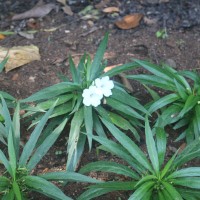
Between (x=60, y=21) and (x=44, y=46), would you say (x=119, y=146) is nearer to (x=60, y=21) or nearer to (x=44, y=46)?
(x=44, y=46)

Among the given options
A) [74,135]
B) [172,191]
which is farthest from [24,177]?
[172,191]

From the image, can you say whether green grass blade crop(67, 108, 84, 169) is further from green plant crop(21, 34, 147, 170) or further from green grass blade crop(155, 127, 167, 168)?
green grass blade crop(155, 127, 167, 168)

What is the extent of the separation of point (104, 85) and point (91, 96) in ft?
0.46

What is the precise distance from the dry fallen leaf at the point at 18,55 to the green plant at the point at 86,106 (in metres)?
0.74

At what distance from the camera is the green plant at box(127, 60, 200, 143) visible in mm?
3680

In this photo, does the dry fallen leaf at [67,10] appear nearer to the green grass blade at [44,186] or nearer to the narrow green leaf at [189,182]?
the green grass blade at [44,186]

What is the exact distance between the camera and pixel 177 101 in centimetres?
386

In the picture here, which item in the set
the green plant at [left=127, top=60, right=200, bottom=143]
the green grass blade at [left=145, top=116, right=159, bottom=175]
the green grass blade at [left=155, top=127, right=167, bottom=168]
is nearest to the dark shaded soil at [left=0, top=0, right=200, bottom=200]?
the green plant at [left=127, top=60, right=200, bottom=143]

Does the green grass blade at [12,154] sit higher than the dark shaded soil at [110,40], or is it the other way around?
the dark shaded soil at [110,40]

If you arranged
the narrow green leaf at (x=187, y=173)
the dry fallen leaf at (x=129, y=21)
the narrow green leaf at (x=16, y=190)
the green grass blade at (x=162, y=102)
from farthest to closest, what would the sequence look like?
the dry fallen leaf at (x=129, y=21), the green grass blade at (x=162, y=102), the narrow green leaf at (x=187, y=173), the narrow green leaf at (x=16, y=190)

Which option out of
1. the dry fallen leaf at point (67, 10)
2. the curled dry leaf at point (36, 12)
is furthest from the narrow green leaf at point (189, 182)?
the curled dry leaf at point (36, 12)

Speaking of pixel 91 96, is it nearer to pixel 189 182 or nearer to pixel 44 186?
pixel 44 186

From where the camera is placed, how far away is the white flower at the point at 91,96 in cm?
358

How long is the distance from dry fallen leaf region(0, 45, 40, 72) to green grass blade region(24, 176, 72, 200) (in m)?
1.62
